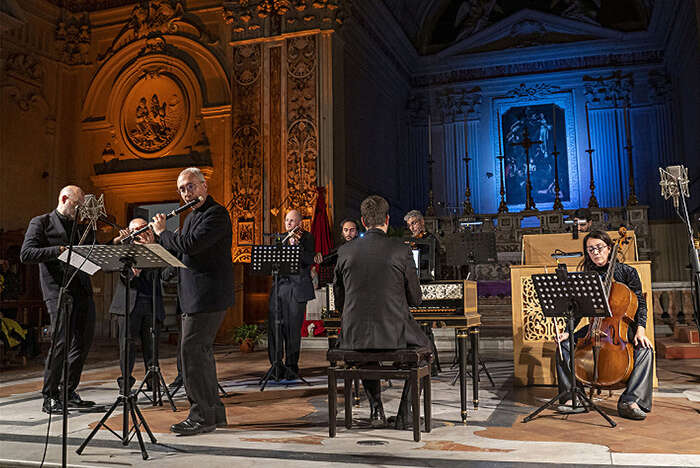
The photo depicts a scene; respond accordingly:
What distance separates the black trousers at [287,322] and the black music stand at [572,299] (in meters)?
2.88

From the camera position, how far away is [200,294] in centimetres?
421

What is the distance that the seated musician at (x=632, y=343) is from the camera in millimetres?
4512

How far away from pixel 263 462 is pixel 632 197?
1272 centimetres

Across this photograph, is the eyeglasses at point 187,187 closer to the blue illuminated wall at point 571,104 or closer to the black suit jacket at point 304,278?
the black suit jacket at point 304,278

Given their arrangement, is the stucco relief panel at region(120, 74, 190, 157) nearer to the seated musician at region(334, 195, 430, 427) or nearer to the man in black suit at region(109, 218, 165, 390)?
the man in black suit at region(109, 218, 165, 390)

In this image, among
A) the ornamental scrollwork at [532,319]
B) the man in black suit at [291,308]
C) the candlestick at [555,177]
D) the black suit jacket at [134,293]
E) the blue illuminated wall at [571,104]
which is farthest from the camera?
the blue illuminated wall at [571,104]

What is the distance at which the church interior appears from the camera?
4180 millimetres

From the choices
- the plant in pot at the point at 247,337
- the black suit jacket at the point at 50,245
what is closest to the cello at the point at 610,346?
the black suit jacket at the point at 50,245

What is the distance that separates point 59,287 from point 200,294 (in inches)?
71.7

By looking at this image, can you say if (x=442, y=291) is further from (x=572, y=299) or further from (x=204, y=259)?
(x=204, y=259)

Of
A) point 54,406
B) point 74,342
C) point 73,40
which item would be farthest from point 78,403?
point 73,40

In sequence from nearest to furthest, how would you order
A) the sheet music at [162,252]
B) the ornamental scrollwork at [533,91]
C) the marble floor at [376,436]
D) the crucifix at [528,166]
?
the marble floor at [376,436], the sheet music at [162,252], the crucifix at [528,166], the ornamental scrollwork at [533,91]

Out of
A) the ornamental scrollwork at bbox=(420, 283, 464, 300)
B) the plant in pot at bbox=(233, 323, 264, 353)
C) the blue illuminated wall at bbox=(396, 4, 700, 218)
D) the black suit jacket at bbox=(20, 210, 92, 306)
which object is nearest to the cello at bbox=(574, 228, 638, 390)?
the ornamental scrollwork at bbox=(420, 283, 464, 300)

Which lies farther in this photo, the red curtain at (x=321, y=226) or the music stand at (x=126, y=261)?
the red curtain at (x=321, y=226)
